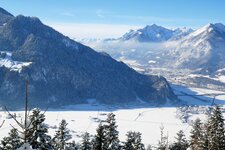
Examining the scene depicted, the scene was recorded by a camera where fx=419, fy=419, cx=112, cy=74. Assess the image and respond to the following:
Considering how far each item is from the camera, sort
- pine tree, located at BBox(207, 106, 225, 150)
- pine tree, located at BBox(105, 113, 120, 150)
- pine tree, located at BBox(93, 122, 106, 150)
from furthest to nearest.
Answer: pine tree, located at BBox(105, 113, 120, 150)
pine tree, located at BBox(93, 122, 106, 150)
pine tree, located at BBox(207, 106, 225, 150)

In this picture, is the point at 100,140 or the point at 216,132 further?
the point at 100,140

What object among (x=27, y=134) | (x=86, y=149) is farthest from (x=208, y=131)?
(x=27, y=134)

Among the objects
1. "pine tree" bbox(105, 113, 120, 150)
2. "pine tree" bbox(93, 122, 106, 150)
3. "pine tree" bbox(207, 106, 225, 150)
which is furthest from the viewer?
"pine tree" bbox(105, 113, 120, 150)

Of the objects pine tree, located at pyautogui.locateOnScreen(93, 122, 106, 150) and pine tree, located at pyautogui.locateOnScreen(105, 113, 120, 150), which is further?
pine tree, located at pyautogui.locateOnScreen(105, 113, 120, 150)

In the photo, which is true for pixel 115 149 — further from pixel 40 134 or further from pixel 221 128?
pixel 40 134

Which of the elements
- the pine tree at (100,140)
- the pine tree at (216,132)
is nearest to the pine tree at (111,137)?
the pine tree at (100,140)

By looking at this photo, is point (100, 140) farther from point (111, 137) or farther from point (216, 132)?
point (216, 132)

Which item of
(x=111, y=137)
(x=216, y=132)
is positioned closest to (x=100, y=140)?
(x=111, y=137)

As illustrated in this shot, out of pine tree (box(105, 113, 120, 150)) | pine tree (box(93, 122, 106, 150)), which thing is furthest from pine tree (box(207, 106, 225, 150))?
pine tree (box(93, 122, 106, 150))

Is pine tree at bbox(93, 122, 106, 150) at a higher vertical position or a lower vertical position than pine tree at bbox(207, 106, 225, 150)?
lower

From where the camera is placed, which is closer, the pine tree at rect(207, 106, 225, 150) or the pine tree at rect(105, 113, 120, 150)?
the pine tree at rect(207, 106, 225, 150)

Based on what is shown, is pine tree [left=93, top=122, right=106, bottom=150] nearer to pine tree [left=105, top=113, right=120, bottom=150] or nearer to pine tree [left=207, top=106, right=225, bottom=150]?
pine tree [left=105, top=113, right=120, bottom=150]
